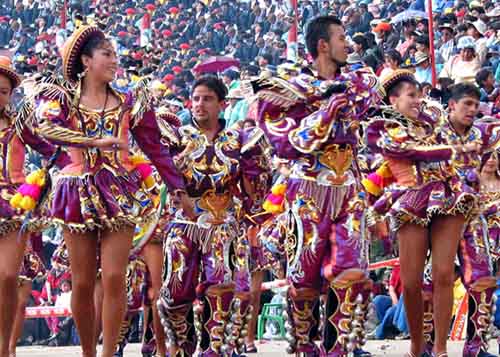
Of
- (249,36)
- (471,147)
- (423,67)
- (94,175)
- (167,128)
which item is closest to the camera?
(94,175)

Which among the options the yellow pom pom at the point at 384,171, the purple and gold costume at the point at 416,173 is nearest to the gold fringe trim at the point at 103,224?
the purple and gold costume at the point at 416,173

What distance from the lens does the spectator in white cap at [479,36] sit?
64.0 ft

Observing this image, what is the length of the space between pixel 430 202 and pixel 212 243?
169cm

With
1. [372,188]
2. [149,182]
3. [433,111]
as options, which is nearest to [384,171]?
[372,188]

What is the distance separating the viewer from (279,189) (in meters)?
10.9

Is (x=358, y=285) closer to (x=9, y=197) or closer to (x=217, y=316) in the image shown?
(x=217, y=316)

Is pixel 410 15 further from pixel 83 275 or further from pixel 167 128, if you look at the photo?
pixel 83 275

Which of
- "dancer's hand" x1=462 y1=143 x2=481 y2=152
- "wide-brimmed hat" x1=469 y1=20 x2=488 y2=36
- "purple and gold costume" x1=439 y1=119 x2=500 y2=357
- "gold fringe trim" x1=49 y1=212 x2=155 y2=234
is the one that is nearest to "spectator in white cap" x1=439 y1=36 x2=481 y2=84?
"wide-brimmed hat" x1=469 y1=20 x2=488 y2=36

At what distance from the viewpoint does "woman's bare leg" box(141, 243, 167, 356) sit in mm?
13047

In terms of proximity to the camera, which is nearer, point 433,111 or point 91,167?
point 91,167

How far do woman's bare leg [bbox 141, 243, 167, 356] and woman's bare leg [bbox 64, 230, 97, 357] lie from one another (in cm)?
271

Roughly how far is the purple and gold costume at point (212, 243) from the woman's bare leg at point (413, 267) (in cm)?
125

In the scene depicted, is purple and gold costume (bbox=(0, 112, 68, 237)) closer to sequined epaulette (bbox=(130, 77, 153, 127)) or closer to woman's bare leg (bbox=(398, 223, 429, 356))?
sequined epaulette (bbox=(130, 77, 153, 127))

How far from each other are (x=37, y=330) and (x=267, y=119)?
995 cm
